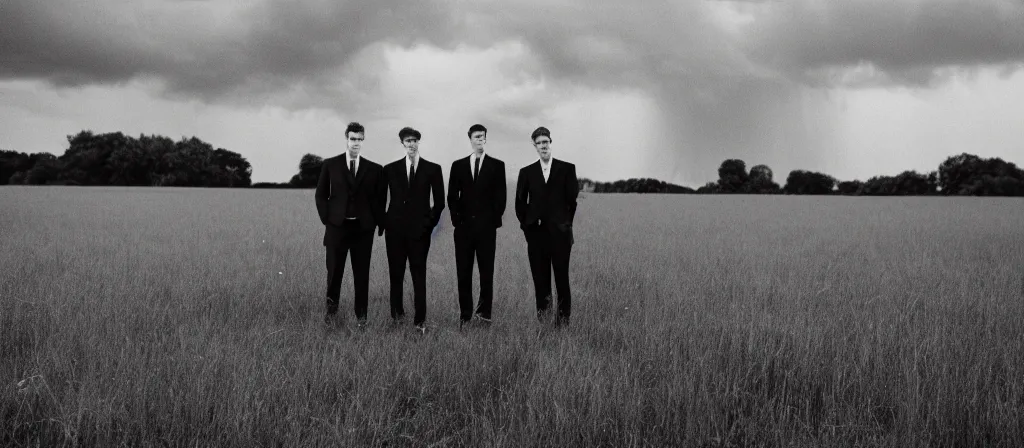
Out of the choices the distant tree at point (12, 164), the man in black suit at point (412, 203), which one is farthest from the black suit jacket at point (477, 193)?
the distant tree at point (12, 164)

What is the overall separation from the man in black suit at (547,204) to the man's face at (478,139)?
1.77 ft

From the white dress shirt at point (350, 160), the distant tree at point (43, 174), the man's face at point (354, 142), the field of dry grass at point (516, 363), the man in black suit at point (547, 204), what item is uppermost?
the distant tree at point (43, 174)

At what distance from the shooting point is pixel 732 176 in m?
Result: 101

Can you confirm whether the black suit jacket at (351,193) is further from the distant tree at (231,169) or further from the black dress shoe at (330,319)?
the distant tree at (231,169)

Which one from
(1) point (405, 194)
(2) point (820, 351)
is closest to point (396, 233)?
(1) point (405, 194)

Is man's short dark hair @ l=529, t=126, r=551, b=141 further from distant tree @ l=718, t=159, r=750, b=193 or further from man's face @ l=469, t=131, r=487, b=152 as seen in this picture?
distant tree @ l=718, t=159, r=750, b=193

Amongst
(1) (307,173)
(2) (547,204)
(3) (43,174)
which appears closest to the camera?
(2) (547,204)

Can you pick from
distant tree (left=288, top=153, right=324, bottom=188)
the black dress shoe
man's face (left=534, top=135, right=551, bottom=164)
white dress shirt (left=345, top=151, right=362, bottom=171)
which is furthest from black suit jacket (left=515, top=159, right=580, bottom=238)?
distant tree (left=288, top=153, right=324, bottom=188)

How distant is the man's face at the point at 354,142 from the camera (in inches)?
236

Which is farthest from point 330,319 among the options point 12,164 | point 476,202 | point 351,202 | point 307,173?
point 12,164

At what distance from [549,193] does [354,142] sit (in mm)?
2071

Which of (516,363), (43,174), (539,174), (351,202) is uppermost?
(43,174)

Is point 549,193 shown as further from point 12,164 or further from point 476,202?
point 12,164

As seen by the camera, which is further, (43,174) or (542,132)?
(43,174)
